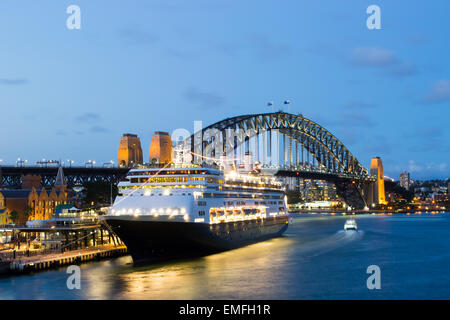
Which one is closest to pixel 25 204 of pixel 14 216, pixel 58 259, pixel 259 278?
pixel 14 216

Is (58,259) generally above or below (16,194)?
below

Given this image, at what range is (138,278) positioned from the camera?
33.6m

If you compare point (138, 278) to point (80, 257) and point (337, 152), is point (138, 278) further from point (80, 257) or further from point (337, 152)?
point (337, 152)

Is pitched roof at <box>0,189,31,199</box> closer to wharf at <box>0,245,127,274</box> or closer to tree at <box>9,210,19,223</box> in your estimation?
tree at <box>9,210,19,223</box>

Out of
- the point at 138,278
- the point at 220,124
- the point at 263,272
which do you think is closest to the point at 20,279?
the point at 138,278

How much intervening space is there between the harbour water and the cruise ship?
4.65 ft

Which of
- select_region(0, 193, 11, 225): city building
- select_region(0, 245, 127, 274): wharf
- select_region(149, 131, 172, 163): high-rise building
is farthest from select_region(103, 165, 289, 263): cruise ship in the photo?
select_region(149, 131, 172, 163): high-rise building

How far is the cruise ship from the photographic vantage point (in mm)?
39219

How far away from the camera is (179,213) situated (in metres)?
40.5

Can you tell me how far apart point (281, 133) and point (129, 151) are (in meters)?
38.8

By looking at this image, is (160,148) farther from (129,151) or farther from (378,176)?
(378,176)

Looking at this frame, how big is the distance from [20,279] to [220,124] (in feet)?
248

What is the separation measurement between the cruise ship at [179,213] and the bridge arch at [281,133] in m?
50.6
